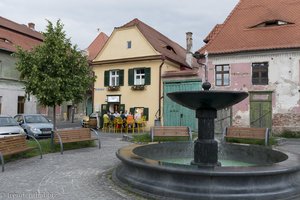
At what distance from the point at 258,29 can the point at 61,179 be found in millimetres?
20176

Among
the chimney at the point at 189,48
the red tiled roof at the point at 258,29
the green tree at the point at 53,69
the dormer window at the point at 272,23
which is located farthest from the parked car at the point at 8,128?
the chimney at the point at 189,48

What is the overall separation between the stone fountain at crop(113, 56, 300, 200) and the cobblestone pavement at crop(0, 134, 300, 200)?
0.43m

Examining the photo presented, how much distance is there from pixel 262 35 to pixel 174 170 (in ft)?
64.3

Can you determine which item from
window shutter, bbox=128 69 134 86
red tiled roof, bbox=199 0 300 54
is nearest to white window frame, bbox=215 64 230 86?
red tiled roof, bbox=199 0 300 54

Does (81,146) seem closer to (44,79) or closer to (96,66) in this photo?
(44,79)

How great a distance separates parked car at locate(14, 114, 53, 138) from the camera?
1812 cm

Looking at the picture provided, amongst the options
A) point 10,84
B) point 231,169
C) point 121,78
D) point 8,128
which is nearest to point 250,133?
point 231,169

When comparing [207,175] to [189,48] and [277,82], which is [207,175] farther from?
[189,48]

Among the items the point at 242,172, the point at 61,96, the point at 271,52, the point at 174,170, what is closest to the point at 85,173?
the point at 174,170

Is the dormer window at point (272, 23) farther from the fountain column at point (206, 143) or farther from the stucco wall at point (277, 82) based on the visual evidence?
the fountain column at point (206, 143)

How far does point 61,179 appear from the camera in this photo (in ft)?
26.2

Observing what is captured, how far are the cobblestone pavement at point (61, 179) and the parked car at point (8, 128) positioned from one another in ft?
13.9

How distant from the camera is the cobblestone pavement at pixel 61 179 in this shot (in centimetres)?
652

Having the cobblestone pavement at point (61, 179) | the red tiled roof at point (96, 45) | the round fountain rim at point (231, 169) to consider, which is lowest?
the cobblestone pavement at point (61, 179)
